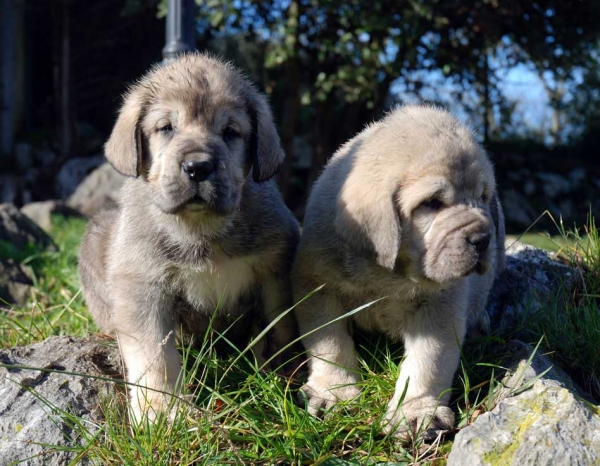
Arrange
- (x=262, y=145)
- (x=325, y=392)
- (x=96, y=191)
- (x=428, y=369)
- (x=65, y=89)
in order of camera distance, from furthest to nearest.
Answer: (x=65, y=89), (x=96, y=191), (x=262, y=145), (x=325, y=392), (x=428, y=369)

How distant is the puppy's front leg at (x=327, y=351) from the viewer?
12.7 feet

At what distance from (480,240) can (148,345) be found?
1.90 m

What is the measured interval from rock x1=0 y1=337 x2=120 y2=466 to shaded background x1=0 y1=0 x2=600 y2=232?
284 inches

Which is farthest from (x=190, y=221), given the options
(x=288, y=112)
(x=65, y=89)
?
(x=65, y=89)

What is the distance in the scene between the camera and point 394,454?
3.42 meters

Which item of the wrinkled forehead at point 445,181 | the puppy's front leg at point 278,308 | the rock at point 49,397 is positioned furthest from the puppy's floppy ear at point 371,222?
the rock at point 49,397

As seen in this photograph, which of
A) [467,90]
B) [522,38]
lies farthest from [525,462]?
[467,90]

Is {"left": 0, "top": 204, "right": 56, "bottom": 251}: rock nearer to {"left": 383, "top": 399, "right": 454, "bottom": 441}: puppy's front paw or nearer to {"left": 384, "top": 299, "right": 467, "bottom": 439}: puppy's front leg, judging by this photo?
{"left": 384, "top": 299, "right": 467, "bottom": 439}: puppy's front leg

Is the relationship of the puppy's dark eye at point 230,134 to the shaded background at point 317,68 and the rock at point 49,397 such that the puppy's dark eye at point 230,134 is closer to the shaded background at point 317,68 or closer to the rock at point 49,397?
the rock at point 49,397

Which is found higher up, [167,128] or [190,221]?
[167,128]

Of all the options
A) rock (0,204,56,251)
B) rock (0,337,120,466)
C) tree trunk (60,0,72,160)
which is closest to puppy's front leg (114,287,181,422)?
rock (0,337,120,466)

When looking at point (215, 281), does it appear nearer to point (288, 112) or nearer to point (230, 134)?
point (230, 134)

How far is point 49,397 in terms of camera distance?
12.0 feet

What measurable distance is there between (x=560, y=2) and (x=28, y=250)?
9392mm
